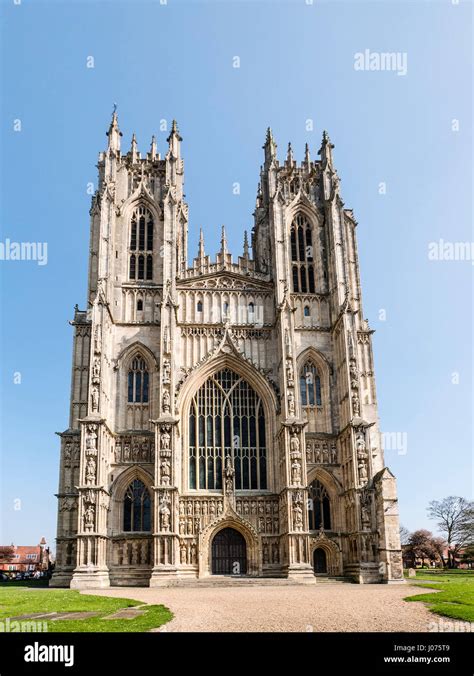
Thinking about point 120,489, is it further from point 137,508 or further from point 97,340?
point 97,340

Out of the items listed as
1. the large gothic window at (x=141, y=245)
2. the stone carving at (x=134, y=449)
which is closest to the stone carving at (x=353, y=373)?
the stone carving at (x=134, y=449)

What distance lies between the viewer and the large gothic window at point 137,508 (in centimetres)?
3702

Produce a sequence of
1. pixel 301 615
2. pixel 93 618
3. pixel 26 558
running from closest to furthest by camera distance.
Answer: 1. pixel 93 618
2. pixel 301 615
3. pixel 26 558

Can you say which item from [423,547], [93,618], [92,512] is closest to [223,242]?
[92,512]

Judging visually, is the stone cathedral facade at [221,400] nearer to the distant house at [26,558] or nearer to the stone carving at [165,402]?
the stone carving at [165,402]

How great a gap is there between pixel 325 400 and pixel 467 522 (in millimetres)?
34855

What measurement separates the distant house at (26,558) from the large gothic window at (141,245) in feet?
206

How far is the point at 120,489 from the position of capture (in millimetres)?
37375

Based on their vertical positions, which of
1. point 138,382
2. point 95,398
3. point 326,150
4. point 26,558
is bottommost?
point 26,558

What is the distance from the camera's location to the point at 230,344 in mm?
40750

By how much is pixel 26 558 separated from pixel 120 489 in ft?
257

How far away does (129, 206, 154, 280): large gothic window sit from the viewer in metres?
43.6
